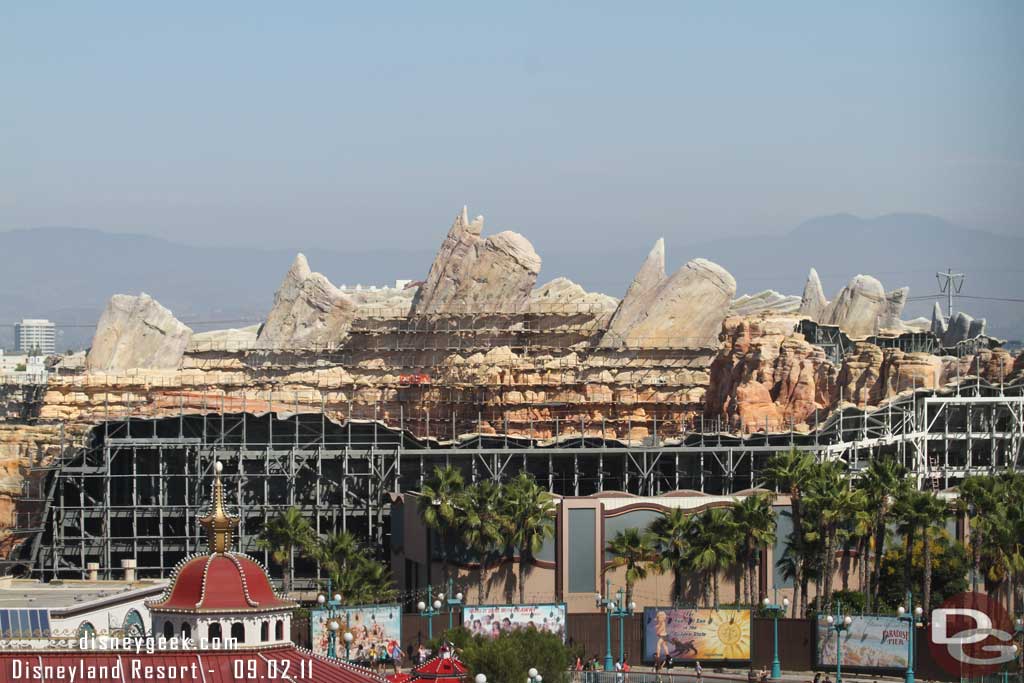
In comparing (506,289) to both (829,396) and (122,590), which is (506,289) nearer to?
(829,396)

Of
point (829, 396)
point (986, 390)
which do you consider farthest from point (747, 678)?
point (829, 396)

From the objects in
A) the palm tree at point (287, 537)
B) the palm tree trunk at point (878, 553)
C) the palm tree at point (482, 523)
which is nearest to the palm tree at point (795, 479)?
the palm tree trunk at point (878, 553)

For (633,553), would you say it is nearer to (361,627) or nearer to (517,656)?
(361,627)

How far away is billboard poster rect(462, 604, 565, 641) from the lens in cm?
6950

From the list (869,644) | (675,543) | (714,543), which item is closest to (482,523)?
(675,543)

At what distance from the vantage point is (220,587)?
1757 inches

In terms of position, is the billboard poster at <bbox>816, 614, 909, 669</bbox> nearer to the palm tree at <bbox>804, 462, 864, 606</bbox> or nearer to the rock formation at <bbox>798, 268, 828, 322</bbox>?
the palm tree at <bbox>804, 462, 864, 606</bbox>

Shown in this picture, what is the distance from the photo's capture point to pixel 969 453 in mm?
95250

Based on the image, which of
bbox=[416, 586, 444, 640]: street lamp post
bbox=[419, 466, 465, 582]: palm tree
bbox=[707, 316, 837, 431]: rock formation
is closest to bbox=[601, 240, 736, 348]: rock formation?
bbox=[707, 316, 837, 431]: rock formation

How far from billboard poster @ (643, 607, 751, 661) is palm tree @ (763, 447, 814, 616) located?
7.83 metres

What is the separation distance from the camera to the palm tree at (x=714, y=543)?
7925cm

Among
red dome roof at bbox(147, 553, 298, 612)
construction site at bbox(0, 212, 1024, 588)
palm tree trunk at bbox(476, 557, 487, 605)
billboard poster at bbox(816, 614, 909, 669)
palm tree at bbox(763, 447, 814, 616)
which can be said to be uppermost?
construction site at bbox(0, 212, 1024, 588)
